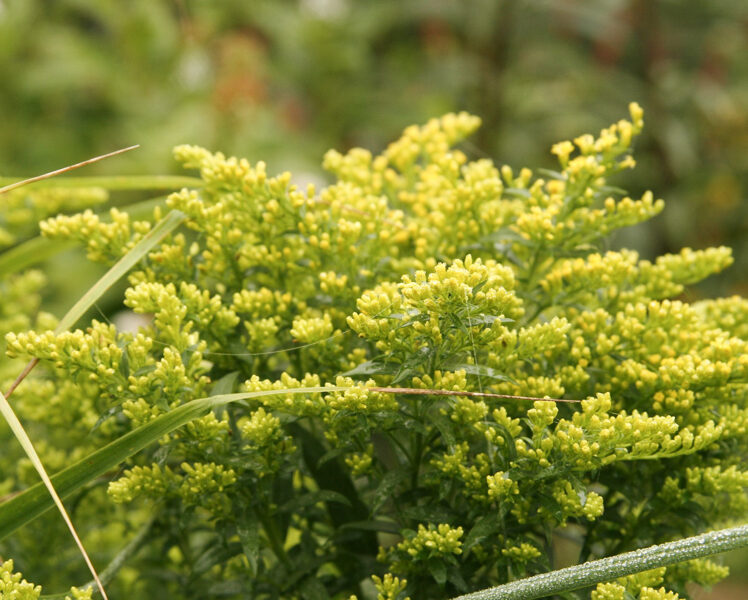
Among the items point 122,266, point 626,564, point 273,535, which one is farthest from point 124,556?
point 626,564

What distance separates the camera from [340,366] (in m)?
0.99

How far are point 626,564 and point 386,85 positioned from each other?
3706mm

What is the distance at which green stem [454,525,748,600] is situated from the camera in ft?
2.57

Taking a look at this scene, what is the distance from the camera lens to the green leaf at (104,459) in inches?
32.5

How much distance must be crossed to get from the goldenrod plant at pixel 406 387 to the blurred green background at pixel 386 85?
1859 millimetres

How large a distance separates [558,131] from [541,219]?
→ 2.85 meters

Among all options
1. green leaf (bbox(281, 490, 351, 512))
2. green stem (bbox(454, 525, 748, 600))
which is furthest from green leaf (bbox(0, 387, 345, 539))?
green stem (bbox(454, 525, 748, 600))

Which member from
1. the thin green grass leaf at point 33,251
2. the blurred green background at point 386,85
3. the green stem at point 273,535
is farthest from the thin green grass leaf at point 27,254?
the blurred green background at point 386,85

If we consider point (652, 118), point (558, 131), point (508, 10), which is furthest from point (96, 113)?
point (652, 118)

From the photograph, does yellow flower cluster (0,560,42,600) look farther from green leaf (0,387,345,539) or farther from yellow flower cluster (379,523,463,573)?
yellow flower cluster (379,523,463,573)

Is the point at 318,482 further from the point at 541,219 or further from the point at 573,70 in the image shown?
the point at 573,70

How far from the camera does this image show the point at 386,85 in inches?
167

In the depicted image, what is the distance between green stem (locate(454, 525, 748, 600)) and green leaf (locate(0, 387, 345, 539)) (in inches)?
10.4

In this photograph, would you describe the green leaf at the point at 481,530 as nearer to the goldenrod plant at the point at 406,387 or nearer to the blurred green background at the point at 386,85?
the goldenrod plant at the point at 406,387
